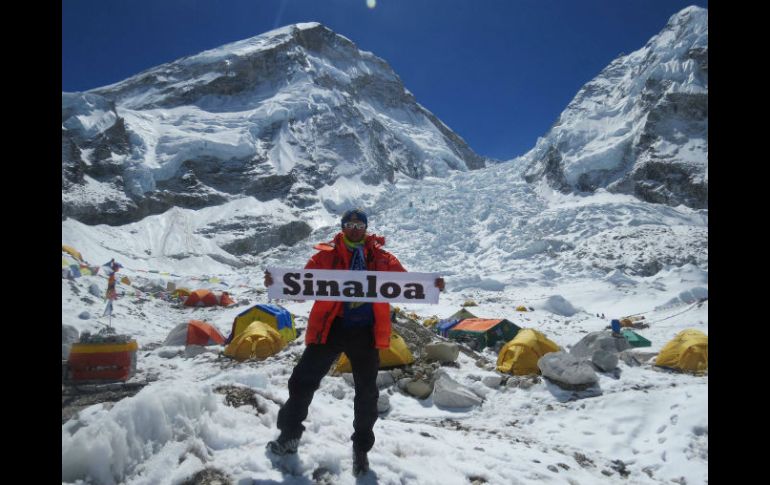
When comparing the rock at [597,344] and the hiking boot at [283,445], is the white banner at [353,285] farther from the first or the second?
the rock at [597,344]

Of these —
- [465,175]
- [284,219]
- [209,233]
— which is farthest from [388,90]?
[209,233]

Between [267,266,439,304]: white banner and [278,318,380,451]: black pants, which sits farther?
[267,266,439,304]: white banner

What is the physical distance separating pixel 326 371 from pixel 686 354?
9.43 m

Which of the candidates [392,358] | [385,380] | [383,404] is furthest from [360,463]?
[392,358]

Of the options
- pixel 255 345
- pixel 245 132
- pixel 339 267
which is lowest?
pixel 255 345

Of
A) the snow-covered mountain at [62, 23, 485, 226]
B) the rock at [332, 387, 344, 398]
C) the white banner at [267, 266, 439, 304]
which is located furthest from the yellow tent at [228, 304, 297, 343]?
the snow-covered mountain at [62, 23, 485, 226]

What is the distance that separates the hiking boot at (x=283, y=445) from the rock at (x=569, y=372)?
19.4 feet

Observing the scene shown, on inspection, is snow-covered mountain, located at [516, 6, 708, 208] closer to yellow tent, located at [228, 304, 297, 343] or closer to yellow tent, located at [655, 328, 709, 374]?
yellow tent, located at [655, 328, 709, 374]

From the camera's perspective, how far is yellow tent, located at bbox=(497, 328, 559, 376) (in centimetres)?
871

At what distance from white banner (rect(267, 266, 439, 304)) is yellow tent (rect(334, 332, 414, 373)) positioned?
471 centimetres

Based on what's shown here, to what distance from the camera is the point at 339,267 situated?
320 centimetres

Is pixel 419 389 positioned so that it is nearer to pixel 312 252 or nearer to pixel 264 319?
pixel 264 319
